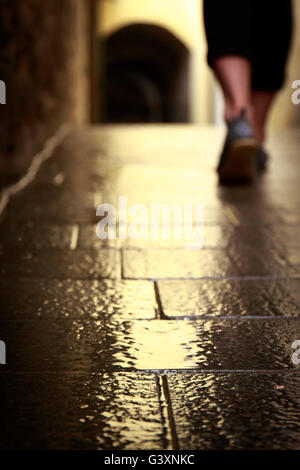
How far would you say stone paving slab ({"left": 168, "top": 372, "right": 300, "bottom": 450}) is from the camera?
0.93 metres

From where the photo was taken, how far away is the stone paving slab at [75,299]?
148 centimetres

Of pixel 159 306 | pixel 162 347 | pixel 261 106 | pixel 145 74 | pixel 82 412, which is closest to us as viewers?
pixel 82 412

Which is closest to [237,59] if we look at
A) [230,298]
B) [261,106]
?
[261,106]

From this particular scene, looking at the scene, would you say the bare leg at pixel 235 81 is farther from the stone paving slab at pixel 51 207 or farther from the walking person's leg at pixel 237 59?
the stone paving slab at pixel 51 207

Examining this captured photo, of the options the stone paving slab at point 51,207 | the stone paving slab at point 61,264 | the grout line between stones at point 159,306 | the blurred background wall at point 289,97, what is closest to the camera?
the grout line between stones at point 159,306

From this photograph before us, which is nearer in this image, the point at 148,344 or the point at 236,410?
the point at 236,410

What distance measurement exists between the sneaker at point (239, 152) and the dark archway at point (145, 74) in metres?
11.2

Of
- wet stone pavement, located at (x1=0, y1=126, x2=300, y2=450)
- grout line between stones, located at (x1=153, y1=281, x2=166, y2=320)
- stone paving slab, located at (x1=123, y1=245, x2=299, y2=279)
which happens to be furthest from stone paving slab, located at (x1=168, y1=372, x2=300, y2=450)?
stone paving slab, located at (x1=123, y1=245, x2=299, y2=279)

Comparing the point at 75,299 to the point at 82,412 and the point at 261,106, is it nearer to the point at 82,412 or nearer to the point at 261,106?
the point at 82,412

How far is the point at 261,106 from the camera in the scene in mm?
3488

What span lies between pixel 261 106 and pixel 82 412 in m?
2.69

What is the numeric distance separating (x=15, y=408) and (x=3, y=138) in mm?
1835

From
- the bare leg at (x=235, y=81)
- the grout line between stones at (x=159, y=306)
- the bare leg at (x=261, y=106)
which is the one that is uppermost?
the bare leg at (x=261, y=106)

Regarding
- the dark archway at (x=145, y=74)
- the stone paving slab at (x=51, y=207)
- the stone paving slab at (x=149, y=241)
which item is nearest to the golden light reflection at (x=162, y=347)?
the stone paving slab at (x=149, y=241)
